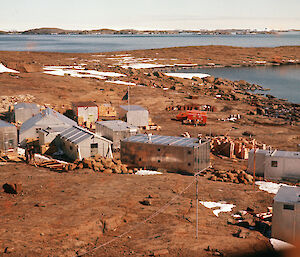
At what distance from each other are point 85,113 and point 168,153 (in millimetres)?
20626

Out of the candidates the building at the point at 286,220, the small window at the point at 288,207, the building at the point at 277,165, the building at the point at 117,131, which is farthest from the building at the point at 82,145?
the small window at the point at 288,207

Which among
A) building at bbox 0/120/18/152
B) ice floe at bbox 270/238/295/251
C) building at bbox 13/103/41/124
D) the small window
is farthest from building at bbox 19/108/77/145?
ice floe at bbox 270/238/295/251

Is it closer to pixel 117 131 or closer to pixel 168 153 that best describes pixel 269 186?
pixel 168 153

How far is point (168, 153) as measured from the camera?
3422 cm

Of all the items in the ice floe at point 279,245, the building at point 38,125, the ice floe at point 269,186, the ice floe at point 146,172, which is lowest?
the ice floe at point 269,186

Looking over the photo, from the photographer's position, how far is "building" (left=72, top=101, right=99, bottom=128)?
5144 centimetres

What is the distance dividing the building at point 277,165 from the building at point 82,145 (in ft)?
41.4

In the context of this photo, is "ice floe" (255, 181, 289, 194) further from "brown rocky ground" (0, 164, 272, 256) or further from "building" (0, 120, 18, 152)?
"building" (0, 120, 18, 152)

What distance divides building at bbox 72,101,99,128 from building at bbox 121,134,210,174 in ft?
53.5

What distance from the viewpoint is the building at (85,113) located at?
51438mm

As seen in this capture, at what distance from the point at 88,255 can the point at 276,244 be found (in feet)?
30.4

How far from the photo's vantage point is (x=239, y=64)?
16225cm

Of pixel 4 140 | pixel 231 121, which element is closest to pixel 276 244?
pixel 4 140

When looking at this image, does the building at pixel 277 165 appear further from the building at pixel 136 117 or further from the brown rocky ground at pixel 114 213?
the building at pixel 136 117
